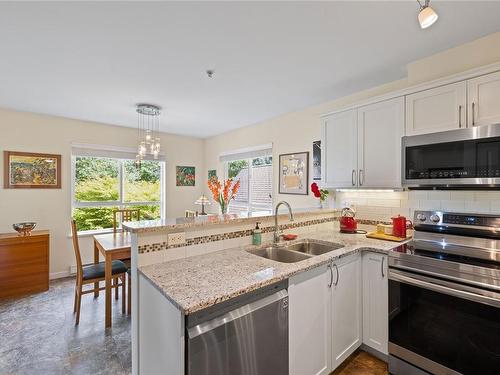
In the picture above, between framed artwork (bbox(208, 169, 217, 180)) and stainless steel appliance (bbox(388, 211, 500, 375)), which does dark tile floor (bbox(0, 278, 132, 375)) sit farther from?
framed artwork (bbox(208, 169, 217, 180))

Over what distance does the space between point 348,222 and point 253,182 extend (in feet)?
6.80

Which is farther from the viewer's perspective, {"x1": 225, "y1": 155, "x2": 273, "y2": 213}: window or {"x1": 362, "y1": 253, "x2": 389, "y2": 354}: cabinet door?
{"x1": 225, "y1": 155, "x2": 273, "y2": 213}: window

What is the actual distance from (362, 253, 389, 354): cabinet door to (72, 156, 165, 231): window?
13.1 ft

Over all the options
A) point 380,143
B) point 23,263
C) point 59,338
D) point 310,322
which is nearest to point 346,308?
point 310,322

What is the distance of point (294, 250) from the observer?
2139 mm

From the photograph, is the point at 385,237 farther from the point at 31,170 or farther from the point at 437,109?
the point at 31,170

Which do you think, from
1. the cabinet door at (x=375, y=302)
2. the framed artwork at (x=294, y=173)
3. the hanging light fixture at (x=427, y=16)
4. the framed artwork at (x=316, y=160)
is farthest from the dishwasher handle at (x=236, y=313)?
the framed artwork at (x=294, y=173)

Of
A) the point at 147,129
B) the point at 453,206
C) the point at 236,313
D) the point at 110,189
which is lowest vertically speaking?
the point at 236,313

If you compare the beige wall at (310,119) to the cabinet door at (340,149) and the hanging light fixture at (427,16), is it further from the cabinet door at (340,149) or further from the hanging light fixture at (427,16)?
the hanging light fixture at (427,16)

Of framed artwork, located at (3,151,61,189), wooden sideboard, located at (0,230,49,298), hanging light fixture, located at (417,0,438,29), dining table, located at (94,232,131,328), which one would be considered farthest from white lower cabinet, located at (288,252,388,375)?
framed artwork, located at (3,151,61,189)

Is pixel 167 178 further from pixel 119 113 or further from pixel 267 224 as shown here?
pixel 267 224

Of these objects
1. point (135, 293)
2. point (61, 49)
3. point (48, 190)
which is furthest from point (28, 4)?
point (48, 190)

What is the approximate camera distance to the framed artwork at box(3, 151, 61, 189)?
3465 mm

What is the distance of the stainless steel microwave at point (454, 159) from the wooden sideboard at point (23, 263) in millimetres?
4364
